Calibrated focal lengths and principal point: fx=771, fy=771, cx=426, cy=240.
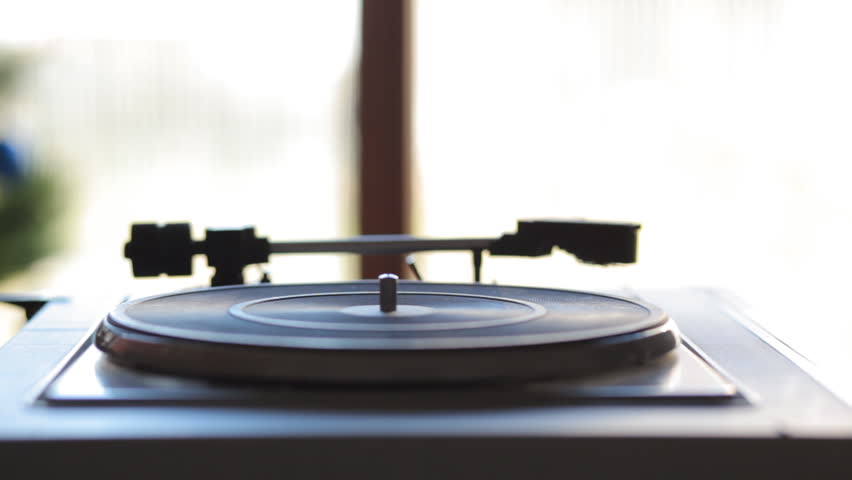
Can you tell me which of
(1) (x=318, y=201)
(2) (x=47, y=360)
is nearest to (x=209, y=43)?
(1) (x=318, y=201)

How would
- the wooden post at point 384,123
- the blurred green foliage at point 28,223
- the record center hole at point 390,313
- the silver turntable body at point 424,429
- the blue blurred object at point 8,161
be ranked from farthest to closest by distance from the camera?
the blurred green foliage at point 28,223 < the wooden post at point 384,123 < the blue blurred object at point 8,161 < the record center hole at point 390,313 < the silver turntable body at point 424,429

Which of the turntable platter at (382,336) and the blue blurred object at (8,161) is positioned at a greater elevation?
the blue blurred object at (8,161)

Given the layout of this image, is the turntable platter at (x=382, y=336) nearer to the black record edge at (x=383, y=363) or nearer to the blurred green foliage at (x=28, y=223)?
the black record edge at (x=383, y=363)

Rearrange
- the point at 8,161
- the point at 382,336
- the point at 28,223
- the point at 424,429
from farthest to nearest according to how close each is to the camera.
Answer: the point at 28,223, the point at 8,161, the point at 382,336, the point at 424,429

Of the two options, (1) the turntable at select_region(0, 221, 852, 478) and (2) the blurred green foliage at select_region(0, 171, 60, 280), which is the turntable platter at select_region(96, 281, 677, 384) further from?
(2) the blurred green foliage at select_region(0, 171, 60, 280)

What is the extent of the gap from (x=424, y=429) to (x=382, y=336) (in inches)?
4.3

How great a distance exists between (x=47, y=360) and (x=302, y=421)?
221mm

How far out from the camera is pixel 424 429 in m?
0.34

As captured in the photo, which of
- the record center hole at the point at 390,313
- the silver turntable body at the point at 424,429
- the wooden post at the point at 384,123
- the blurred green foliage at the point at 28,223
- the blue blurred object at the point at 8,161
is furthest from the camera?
the blurred green foliage at the point at 28,223

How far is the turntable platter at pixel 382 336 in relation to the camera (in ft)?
1.27

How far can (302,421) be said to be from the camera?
13.9 inches

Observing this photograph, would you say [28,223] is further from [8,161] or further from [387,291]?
[387,291]

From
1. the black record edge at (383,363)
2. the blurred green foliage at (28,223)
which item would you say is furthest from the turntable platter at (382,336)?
the blurred green foliage at (28,223)

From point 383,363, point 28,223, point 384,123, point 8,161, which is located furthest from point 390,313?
point 28,223
